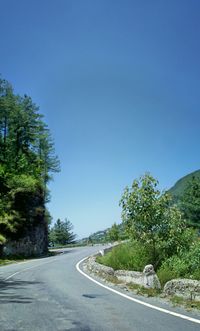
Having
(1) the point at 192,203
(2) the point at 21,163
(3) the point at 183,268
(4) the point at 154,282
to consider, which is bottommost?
(4) the point at 154,282

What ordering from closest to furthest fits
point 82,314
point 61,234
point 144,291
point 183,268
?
point 82,314 < point 144,291 < point 183,268 < point 61,234

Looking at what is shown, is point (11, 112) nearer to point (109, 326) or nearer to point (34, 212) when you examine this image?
point (34, 212)

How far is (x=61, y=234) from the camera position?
92750 millimetres

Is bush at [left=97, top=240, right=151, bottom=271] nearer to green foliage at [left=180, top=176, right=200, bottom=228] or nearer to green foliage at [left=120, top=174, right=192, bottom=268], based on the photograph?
green foliage at [left=120, top=174, right=192, bottom=268]

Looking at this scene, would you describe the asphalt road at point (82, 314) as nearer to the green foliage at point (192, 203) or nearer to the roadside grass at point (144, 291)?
the roadside grass at point (144, 291)

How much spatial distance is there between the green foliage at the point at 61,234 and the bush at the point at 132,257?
7599 cm

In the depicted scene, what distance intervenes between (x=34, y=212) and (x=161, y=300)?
38926 millimetres

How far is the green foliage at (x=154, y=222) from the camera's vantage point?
605 inches

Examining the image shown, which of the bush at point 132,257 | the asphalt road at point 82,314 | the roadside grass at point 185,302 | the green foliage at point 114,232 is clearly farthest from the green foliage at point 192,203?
the roadside grass at point 185,302

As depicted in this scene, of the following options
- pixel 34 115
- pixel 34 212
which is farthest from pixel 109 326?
pixel 34 115

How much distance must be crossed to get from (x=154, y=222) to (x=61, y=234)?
79441 mm

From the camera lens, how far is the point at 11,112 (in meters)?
52.2

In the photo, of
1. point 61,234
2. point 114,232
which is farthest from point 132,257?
point 61,234

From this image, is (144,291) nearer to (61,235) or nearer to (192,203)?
(192,203)
